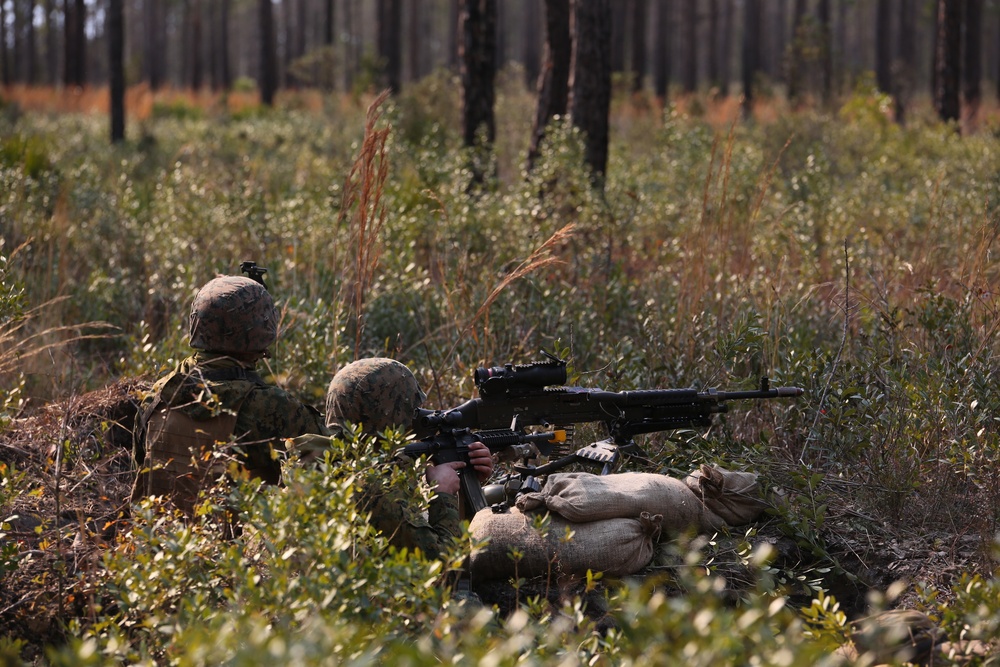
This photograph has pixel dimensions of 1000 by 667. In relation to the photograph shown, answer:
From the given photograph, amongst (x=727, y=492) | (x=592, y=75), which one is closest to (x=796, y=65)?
(x=592, y=75)

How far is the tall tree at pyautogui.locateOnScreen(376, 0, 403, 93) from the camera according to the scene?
78.8 feet

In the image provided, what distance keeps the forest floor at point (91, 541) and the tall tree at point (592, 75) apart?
Result: 17.0ft

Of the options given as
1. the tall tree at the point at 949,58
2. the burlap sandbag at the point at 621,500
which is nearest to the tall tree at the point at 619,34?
the tall tree at the point at 949,58

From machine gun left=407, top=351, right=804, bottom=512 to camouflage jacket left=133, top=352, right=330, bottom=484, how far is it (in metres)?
0.50

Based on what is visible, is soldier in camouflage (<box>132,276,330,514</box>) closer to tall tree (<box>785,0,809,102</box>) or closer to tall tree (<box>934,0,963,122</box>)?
tall tree (<box>934,0,963,122</box>)

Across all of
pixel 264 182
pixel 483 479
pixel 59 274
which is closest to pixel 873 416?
pixel 483 479

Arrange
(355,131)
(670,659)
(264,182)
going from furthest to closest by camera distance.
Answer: (355,131), (264,182), (670,659)

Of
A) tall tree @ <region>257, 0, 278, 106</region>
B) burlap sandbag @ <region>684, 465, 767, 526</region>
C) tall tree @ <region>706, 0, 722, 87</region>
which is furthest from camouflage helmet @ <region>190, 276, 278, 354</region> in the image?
tall tree @ <region>706, 0, 722, 87</region>

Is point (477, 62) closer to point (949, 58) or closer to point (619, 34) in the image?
point (949, 58)

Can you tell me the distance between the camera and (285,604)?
7.58ft

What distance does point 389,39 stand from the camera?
2572 centimetres

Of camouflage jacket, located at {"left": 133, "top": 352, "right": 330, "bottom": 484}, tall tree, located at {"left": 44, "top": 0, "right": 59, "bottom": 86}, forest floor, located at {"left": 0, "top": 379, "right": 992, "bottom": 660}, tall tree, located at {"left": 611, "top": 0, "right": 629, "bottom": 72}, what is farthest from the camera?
tall tree, located at {"left": 44, "top": 0, "right": 59, "bottom": 86}

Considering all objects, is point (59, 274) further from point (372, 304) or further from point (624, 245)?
point (624, 245)

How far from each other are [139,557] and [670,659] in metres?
1.38
